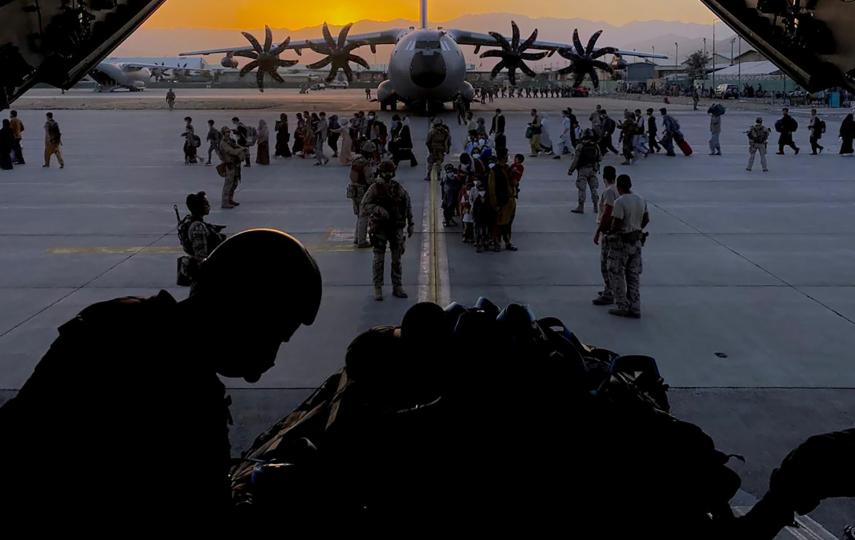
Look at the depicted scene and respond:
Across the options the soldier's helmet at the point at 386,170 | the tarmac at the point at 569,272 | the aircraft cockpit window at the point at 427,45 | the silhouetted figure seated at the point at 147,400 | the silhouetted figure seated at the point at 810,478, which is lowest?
the tarmac at the point at 569,272

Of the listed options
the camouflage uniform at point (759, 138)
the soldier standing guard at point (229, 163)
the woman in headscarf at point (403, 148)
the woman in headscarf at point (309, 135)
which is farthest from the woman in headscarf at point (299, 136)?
the camouflage uniform at point (759, 138)

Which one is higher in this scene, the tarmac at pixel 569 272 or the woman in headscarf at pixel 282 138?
the woman in headscarf at pixel 282 138

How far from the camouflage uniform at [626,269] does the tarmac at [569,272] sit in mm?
266

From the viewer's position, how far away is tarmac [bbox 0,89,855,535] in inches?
260

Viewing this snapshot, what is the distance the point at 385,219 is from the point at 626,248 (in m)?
2.97

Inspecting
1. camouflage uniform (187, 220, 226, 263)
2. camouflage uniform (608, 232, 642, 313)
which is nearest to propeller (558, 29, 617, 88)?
camouflage uniform (608, 232, 642, 313)

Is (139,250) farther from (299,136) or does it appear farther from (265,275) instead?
(299,136)

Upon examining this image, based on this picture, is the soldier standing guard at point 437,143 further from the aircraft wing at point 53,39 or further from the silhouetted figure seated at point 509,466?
the silhouetted figure seated at point 509,466

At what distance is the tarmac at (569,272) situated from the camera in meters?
6.61

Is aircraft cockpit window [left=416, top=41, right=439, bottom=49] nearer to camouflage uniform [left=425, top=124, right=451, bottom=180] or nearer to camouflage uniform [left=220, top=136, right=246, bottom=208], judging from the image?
camouflage uniform [left=425, top=124, right=451, bottom=180]

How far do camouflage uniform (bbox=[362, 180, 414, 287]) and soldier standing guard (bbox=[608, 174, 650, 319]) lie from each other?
263cm

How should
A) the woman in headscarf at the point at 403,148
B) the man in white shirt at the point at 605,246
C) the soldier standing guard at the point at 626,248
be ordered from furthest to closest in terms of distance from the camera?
the woman in headscarf at the point at 403,148
the man in white shirt at the point at 605,246
the soldier standing guard at the point at 626,248

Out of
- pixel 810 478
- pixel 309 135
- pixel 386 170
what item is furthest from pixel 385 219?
pixel 309 135

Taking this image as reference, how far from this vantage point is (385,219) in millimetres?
9438
